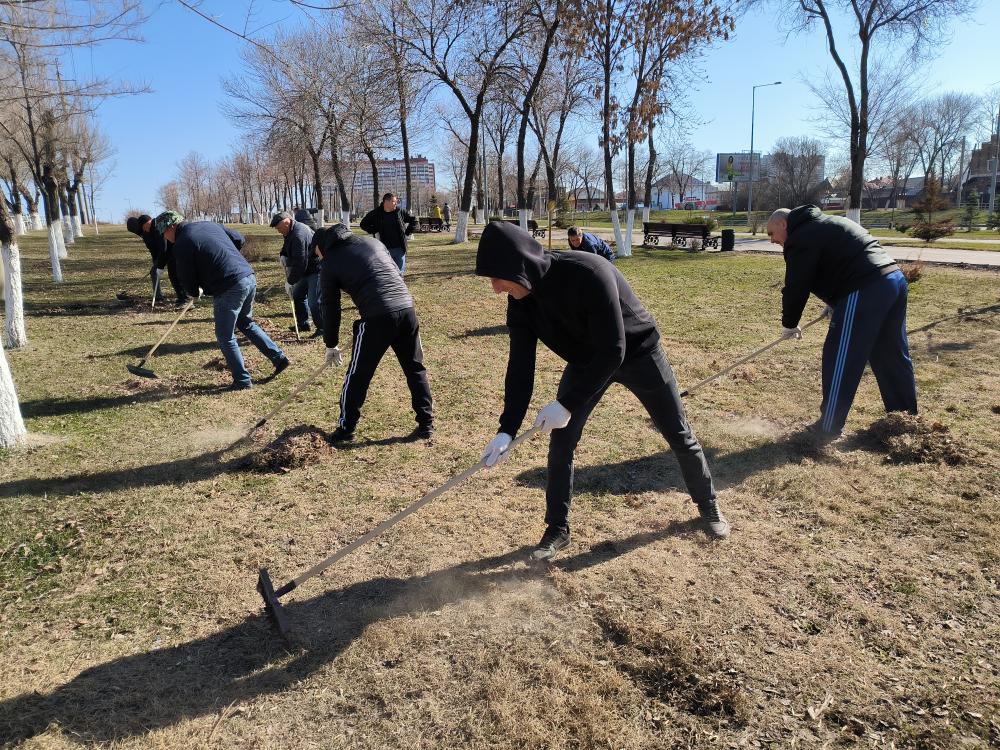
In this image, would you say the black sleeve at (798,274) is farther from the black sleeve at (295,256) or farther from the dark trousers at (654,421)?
the black sleeve at (295,256)

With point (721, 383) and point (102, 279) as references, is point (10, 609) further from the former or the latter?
point (102, 279)

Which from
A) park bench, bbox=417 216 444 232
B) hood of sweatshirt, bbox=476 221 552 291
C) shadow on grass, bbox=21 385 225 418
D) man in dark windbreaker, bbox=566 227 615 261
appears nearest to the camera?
hood of sweatshirt, bbox=476 221 552 291

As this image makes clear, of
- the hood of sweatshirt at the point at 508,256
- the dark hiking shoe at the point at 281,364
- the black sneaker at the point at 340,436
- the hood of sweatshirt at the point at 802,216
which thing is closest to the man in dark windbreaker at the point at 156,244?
the dark hiking shoe at the point at 281,364

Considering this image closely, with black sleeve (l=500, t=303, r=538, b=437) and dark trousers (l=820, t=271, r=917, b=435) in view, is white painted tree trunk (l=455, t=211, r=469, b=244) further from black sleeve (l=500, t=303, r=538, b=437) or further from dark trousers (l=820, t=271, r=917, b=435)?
black sleeve (l=500, t=303, r=538, b=437)

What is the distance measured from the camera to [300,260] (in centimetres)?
822

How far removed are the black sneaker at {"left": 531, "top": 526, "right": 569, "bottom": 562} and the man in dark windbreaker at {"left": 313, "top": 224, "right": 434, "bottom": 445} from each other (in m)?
2.04

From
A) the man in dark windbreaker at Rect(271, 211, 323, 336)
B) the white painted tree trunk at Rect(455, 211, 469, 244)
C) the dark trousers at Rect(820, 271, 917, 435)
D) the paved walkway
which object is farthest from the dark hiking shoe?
the white painted tree trunk at Rect(455, 211, 469, 244)

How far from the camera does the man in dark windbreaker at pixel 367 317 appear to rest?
191 inches

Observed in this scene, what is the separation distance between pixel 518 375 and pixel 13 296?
7.84m

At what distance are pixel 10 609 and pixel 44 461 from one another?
1.99 meters

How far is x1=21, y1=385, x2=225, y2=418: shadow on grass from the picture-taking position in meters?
5.89

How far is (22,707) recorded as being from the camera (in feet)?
8.04

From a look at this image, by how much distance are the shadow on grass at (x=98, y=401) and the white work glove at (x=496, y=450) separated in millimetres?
4498

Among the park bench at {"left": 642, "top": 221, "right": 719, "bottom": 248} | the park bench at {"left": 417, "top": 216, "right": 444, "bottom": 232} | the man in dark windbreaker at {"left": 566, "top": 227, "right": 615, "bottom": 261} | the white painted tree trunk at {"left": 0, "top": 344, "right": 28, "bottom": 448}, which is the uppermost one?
the park bench at {"left": 417, "top": 216, "right": 444, "bottom": 232}
